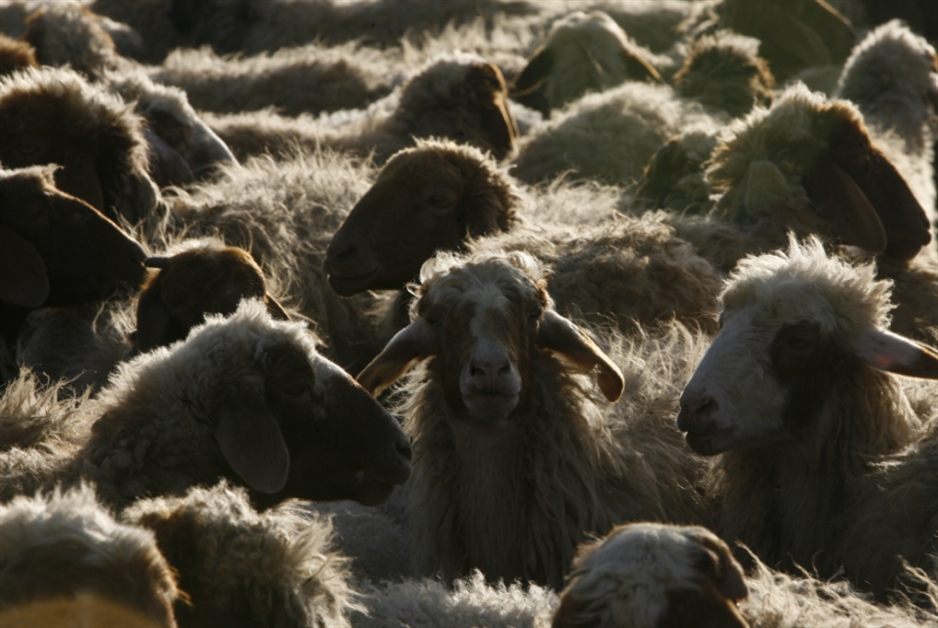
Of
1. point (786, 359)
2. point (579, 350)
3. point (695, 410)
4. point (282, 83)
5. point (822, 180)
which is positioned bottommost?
point (282, 83)

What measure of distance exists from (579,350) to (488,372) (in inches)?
19.7

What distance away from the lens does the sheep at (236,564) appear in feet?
9.78

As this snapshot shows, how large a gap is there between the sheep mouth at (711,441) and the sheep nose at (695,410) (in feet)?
0.11

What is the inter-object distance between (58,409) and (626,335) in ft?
7.86

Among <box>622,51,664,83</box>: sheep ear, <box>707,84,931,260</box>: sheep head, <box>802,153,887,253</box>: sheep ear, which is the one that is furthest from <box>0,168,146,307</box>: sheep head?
<box>622,51,664,83</box>: sheep ear

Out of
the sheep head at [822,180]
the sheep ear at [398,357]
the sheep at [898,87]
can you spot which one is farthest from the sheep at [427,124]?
the sheep ear at [398,357]

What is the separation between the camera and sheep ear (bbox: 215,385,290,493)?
11.8 feet

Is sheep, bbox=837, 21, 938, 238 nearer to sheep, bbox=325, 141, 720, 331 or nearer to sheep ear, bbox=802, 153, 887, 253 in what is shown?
sheep ear, bbox=802, 153, 887, 253

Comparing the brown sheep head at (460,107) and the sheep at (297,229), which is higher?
the sheep at (297,229)

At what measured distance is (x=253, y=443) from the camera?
3.65m

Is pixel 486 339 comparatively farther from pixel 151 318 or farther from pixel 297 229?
pixel 297 229

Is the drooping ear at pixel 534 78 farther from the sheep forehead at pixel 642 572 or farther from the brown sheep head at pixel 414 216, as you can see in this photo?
the sheep forehead at pixel 642 572

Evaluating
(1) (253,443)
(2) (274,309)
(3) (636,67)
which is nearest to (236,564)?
(1) (253,443)

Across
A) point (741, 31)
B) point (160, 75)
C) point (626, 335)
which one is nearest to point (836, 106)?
point (626, 335)
